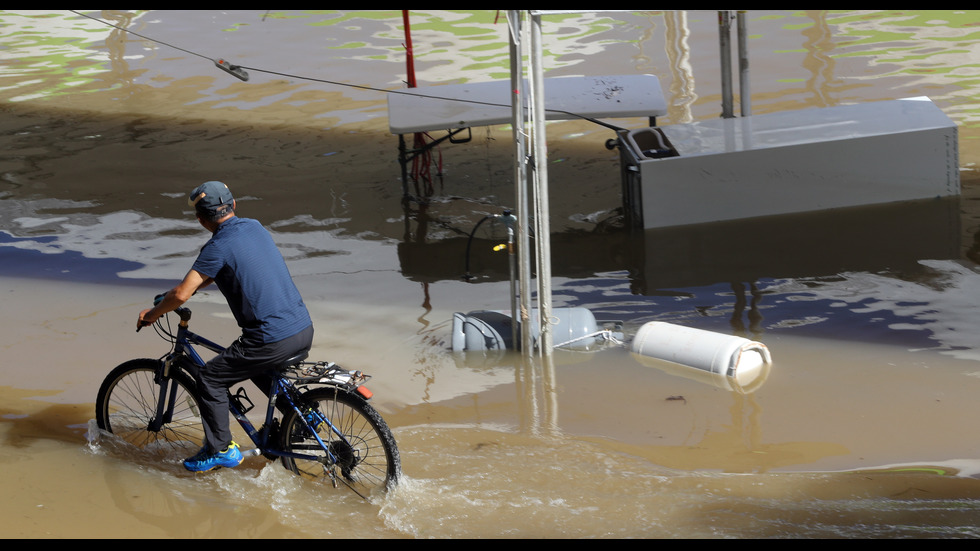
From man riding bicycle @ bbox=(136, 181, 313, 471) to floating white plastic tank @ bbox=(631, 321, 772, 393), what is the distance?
3355 mm

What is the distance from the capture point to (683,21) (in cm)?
2180

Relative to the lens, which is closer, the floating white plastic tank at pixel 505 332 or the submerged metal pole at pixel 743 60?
the floating white plastic tank at pixel 505 332

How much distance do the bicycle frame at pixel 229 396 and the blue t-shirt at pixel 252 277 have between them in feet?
1.14

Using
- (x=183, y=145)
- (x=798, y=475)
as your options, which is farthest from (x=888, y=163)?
(x=183, y=145)

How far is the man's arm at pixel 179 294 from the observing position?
205 inches

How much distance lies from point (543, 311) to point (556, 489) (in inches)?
A: 97.5

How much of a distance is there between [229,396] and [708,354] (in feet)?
12.4

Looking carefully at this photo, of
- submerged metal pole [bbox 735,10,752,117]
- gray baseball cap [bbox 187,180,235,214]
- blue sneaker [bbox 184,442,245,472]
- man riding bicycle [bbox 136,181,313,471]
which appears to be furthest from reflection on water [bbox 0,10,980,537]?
submerged metal pole [bbox 735,10,752,117]

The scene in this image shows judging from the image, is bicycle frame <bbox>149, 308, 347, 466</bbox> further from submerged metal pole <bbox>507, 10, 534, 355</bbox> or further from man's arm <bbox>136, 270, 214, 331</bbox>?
submerged metal pole <bbox>507, 10, 534, 355</bbox>

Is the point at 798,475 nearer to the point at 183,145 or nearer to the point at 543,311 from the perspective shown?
the point at 543,311

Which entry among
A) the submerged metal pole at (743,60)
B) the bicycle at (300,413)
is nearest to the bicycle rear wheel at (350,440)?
the bicycle at (300,413)

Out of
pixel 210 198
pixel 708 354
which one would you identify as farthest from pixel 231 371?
pixel 708 354

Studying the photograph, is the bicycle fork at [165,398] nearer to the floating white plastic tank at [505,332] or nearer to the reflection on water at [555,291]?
the reflection on water at [555,291]

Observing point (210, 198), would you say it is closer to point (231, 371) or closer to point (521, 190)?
point (231, 371)
